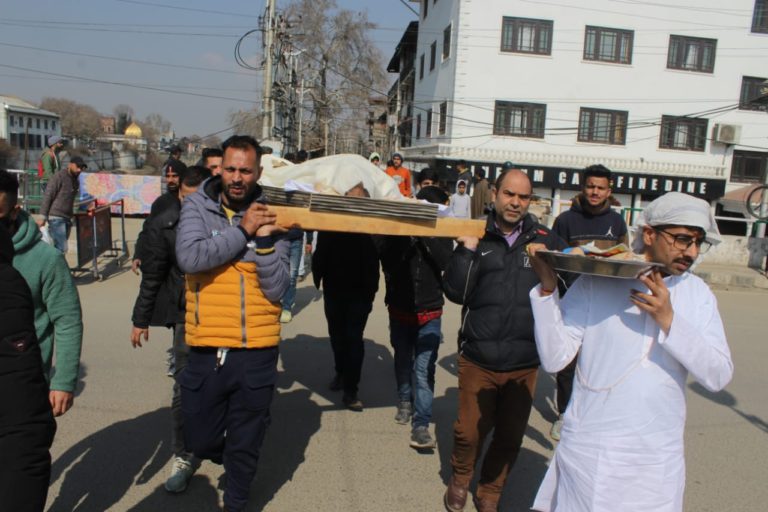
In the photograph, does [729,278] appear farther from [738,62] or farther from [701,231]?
[738,62]

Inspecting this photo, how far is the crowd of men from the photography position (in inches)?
85.5

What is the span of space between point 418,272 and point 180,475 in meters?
2.14

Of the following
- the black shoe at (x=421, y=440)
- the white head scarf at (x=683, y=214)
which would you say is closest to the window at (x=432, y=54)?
the black shoe at (x=421, y=440)

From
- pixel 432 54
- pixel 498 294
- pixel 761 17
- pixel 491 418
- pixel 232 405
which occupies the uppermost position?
pixel 761 17

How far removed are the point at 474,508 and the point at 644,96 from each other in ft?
87.0

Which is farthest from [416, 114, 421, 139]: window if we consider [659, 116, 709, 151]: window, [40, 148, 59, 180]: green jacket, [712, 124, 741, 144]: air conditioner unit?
[40, 148, 59, 180]: green jacket

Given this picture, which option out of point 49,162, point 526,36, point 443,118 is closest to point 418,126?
point 443,118

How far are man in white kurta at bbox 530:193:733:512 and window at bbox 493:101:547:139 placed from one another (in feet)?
80.0

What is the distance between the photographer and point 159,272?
12.8ft

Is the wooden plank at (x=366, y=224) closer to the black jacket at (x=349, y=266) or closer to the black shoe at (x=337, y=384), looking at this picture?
the black jacket at (x=349, y=266)

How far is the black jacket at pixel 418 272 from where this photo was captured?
438cm

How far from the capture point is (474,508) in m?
3.64

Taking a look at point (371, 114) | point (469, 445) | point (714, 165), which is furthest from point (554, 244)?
point (371, 114)

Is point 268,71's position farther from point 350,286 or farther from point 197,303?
point 197,303
